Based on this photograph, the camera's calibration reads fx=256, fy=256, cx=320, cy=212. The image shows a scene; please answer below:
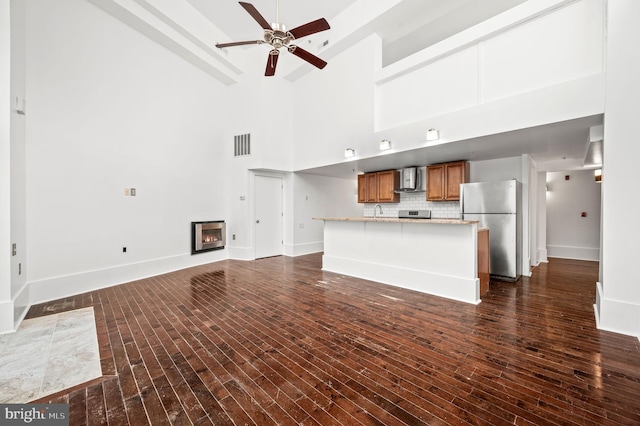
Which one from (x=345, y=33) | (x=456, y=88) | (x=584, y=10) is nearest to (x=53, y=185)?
(x=345, y=33)

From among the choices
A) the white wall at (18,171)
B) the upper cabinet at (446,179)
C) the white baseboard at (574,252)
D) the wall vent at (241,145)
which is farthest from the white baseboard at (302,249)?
the white baseboard at (574,252)

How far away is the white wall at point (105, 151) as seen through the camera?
372 cm

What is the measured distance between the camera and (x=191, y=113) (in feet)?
19.4

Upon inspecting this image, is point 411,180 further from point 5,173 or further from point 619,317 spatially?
point 5,173

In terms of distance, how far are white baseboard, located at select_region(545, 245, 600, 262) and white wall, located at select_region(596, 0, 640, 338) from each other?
5.11 meters

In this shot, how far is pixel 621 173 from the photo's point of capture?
268 cm

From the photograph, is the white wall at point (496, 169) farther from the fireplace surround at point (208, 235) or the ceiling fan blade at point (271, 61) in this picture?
the fireplace surround at point (208, 235)

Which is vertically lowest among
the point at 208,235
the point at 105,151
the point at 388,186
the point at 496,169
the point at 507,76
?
the point at 208,235

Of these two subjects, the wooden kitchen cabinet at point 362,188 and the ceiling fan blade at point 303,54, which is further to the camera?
the wooden kitchen cabinet at point 362,188

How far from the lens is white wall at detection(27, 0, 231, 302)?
3.72m

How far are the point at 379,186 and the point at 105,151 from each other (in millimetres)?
5728

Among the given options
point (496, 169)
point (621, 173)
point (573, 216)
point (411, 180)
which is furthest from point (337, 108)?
point (573, 216)

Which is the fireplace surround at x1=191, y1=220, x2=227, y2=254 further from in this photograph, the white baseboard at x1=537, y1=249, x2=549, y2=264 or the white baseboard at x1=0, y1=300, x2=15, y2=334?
the white baseboard at x1=537, y1=249, x2=549, y2=264

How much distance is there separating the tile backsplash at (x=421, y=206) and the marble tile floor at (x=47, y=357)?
6.02 metres
